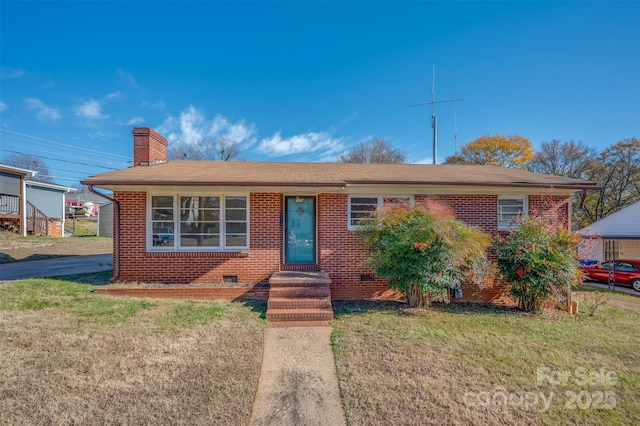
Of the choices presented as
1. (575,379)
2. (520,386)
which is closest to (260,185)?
(520,386)

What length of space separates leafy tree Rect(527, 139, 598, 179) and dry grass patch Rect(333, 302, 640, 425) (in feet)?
82.7

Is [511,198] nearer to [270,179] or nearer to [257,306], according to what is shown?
[270,179]

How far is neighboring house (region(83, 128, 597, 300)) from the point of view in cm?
735

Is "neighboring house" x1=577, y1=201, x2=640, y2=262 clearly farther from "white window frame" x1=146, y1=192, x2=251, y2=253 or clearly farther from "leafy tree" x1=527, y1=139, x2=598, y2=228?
"white window frame" x1=146, y1=192, x2=251, y2=253

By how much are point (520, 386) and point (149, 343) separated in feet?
16.6

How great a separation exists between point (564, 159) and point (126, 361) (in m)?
33.5

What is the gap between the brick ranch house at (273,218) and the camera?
7.34 m

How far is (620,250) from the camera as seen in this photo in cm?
1661

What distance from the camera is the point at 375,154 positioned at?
100 ft

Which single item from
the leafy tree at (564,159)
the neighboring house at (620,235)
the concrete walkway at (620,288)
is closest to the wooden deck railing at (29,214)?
the neighboring house at (620,235)

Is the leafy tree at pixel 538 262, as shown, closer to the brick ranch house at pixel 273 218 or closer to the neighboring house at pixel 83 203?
the brick ranch house at pixel 273 218

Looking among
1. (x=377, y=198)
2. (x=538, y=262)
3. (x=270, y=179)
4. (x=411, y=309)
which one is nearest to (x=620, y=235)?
(x=538, y=262)

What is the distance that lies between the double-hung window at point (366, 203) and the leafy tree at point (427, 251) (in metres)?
1.11

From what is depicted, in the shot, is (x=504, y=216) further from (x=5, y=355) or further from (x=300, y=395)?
(x=5, y=355)
